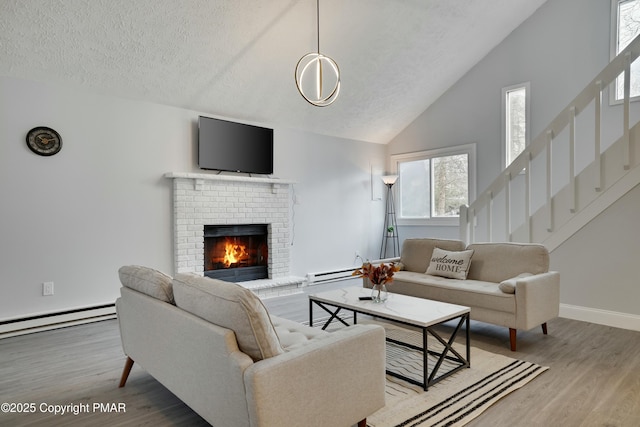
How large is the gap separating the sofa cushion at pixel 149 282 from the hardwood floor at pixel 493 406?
0.68 metres

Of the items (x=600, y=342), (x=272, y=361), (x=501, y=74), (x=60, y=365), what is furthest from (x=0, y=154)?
(x=501, y=74)

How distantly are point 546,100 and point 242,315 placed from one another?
5757 mm

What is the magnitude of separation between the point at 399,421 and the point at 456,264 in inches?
88.0

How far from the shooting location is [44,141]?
4012 millimetres

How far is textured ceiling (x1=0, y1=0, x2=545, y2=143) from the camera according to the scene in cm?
366

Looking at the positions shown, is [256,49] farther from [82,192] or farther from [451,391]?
[451,391]

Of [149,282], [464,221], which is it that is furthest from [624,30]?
[149,282]

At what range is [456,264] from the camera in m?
4.07

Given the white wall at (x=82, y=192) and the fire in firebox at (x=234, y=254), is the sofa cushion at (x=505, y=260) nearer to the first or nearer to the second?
the fire in firebox at (x=234, y=254)

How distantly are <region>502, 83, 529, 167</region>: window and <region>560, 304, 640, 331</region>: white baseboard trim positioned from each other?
105 inches

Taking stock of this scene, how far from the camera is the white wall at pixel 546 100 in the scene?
3.95 metres

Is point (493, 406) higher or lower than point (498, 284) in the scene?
lower

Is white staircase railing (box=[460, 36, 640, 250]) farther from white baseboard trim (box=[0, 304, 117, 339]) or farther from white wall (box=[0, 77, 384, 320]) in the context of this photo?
white baseboard trim (box=[0, 304, 117, 339])

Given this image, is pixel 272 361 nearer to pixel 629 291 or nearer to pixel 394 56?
pixel 629 291
